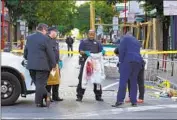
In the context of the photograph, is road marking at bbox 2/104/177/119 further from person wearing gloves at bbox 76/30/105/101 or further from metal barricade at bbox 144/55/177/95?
metal barricade at bbox 144/55/177/95

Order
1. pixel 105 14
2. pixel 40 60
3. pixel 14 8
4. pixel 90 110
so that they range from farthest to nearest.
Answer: pixel 105 14
pixel 14 8
pixel 40 60
pixel 90 110

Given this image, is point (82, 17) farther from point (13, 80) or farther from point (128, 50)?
point (13, 80)

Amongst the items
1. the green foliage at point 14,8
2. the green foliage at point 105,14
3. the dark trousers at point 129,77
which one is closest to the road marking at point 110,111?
the dark trousers at point 129,77

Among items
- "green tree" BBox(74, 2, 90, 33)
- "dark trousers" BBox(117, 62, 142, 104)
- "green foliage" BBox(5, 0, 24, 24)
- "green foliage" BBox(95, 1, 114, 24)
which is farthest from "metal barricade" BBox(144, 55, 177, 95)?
"green tree" BBox(74, 2, 90, 33)

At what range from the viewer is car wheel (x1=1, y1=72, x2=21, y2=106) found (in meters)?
10.6

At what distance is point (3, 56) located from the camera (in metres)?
10.8

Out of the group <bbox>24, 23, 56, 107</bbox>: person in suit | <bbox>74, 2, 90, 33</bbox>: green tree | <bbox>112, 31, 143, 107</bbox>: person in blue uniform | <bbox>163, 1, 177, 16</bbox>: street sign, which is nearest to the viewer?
<bbox>24, 23, 56, 107</bbox>: person in suit

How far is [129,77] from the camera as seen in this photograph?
1087cm

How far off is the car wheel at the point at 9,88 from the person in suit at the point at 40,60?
418mm

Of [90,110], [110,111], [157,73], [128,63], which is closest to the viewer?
[110,111]

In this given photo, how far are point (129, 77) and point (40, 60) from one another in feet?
6.46

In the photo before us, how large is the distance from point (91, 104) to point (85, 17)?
82.4 meters

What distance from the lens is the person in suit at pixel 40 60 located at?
10.4 m

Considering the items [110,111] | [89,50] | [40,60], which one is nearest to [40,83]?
[40,60]
